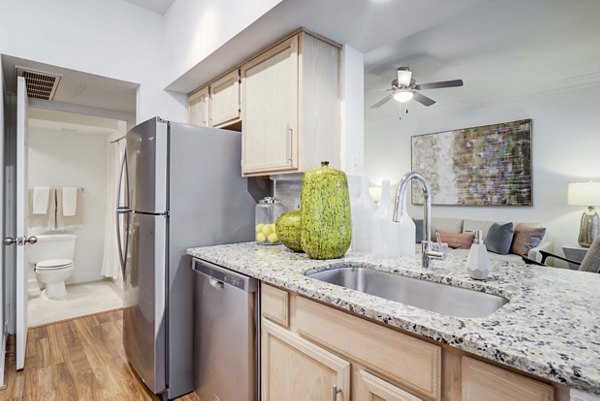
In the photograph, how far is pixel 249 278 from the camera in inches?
53.5

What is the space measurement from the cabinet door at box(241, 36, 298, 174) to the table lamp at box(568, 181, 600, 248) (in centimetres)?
352

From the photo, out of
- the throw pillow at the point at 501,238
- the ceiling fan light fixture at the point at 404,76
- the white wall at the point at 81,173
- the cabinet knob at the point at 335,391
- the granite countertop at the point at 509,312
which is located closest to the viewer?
the granite countertop at the point at 509,312

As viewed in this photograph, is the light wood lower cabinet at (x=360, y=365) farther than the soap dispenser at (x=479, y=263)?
No

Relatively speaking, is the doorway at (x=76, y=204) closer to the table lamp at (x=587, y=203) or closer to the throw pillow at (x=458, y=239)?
the throw pillow at (x=458, y=239)

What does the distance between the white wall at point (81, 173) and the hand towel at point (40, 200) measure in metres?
0.15

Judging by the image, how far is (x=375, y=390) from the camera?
2.87ft

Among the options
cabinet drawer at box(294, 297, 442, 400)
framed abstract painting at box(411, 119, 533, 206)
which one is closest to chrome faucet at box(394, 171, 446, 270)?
cabinet drawer at box(294, 297, 442, 400)

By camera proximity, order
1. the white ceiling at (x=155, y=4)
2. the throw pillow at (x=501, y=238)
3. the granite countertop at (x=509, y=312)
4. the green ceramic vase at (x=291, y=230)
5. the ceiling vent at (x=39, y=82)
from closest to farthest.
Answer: the granite countertop at (x=509, y=312) → the green ceramic vase at (x=291, y=230) → the ceiling vent at (x=39, y=82) → the white ceiling at (x=155, y=4) → the throw pillow at (x=501, y=238)

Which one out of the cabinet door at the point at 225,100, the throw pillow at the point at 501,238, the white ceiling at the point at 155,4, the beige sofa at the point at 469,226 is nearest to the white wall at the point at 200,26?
the white ceiling at the point at 155,4

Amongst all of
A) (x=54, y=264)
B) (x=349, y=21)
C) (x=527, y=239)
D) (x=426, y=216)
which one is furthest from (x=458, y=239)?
(x=54, y=264)

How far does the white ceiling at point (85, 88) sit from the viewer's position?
6.98 ft

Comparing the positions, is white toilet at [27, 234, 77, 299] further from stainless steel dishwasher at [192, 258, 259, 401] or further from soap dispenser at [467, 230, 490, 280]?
soap dispenser at [467, 230, 490, 280]

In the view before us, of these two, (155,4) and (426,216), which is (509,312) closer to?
(426,216)

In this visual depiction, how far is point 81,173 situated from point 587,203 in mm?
6065
